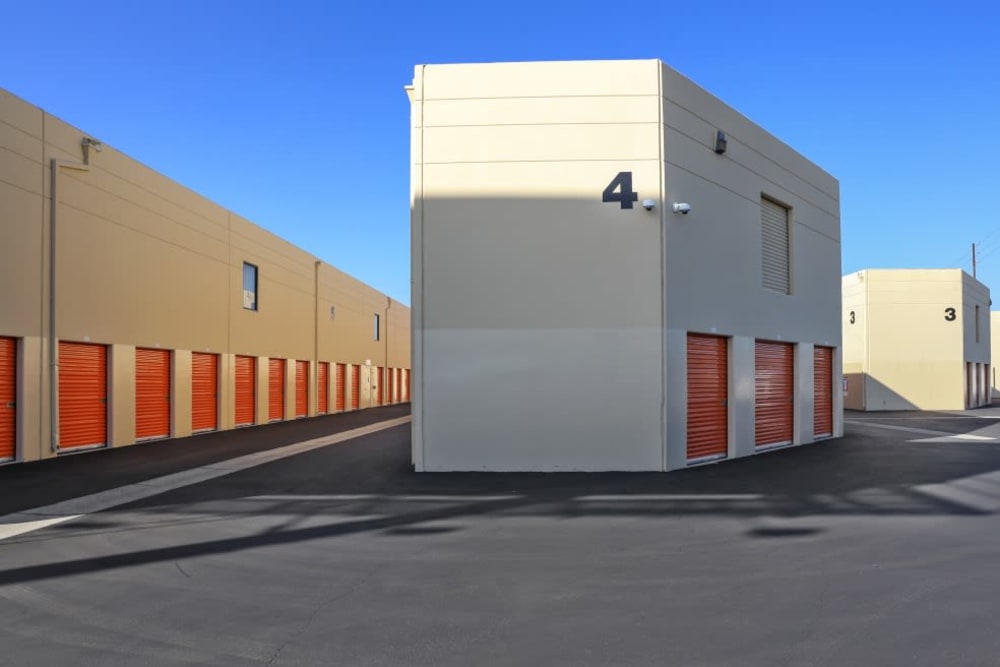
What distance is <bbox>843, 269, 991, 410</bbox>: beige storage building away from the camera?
111ft

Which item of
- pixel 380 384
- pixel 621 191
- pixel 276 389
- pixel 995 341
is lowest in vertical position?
pixel 380 384

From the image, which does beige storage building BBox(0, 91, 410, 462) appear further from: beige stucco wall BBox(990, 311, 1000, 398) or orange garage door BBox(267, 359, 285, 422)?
beige stucco wall BBox(990, 311, 1000, 398)

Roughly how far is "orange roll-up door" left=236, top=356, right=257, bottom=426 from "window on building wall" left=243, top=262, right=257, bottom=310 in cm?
190

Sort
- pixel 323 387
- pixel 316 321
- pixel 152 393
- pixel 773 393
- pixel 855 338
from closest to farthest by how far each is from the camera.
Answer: pixel 773 393
pixel 152 393
pixel 316 321
pixel 323 387
pixel 855 338

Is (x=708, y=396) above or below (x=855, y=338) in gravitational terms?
below

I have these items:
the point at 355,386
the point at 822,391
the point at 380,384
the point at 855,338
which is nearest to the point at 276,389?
the point at 355,386

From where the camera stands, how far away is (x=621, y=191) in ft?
40.4

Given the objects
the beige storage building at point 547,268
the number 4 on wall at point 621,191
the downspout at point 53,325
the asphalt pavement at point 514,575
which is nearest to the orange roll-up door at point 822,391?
the beige storage building at point 547,268

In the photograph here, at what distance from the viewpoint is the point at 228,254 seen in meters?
22.8

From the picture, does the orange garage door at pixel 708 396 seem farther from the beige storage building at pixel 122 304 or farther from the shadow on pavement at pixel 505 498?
the beige storage building at pixel 122 304

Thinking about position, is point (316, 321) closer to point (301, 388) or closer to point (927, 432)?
point (301, 388)

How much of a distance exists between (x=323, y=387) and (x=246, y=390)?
8.07 metres

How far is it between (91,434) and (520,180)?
11.4 metres

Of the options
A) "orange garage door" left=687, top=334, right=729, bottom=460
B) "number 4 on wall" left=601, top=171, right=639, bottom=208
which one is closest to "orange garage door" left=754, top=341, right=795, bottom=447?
"orange garage door" left=687, top=334, right=729, bottom=460
